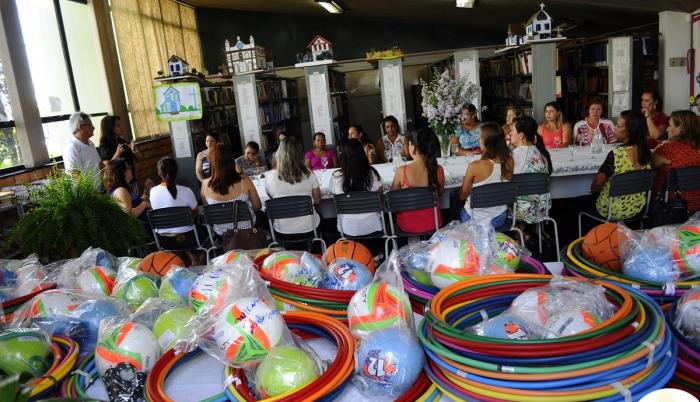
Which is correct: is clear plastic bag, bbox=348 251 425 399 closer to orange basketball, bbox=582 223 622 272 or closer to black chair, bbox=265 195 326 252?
orange basketball, bbox=582 223 622 272

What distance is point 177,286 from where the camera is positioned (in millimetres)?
1878

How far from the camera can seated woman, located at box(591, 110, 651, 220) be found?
4000 millimetres

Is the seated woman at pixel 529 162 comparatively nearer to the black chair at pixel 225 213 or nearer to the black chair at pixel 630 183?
the black chair at pixel 630 183

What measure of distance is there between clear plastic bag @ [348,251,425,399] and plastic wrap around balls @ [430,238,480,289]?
0.24 metres

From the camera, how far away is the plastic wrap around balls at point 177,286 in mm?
1833

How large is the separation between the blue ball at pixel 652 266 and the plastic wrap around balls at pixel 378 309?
0.75m

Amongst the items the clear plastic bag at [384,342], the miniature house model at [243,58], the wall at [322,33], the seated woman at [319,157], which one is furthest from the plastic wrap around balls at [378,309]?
the wall at [322,33]

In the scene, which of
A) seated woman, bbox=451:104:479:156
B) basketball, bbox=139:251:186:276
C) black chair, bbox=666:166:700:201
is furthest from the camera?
seated woman, bbox=451:104:479:156

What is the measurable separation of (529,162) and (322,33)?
10611mm

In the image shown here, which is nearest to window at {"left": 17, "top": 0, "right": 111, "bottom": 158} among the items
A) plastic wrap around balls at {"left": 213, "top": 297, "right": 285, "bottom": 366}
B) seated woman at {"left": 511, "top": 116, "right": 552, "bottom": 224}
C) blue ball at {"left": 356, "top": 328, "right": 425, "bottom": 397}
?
seated woman at {"left": 511, "top": 116, "right": 552, "bottom": 224}

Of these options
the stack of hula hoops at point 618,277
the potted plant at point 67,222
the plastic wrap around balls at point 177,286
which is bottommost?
the stack of hula hoops at point 618,277

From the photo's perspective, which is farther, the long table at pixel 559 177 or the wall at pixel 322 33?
the wall at pixel 322 33

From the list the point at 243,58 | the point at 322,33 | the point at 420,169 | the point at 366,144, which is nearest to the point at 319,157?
the point at 366,144

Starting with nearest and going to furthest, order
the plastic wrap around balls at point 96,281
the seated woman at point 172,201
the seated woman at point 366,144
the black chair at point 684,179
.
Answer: the plastic wrap around balls at point 96,281, the black chair at point 684,179, the seated woman at point 172,201, the seated woman at point 366,144
